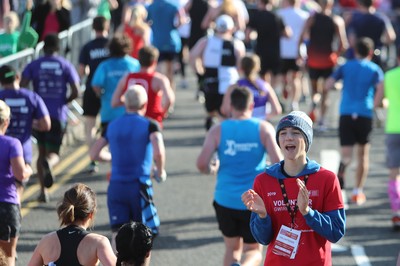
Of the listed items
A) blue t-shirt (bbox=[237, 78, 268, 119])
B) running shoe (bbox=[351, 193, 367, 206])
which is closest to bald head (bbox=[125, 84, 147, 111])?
blue t-shirt (bbox=[237, 78, 268, 119])

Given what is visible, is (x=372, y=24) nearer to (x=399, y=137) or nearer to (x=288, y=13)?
(x=288, y=13)

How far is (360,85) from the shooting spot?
→ 46.5ft

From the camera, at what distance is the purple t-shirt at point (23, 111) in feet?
38.5

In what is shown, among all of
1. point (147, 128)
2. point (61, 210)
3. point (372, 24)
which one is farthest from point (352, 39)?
point (61, 210)

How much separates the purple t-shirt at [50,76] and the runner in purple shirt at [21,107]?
1841 mm

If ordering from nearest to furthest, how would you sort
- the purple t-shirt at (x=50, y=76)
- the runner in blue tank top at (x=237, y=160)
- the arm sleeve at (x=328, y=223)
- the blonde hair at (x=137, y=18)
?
Result: the arm sleeve at (x=328, y=223) → the runner in blue tank top at (x=237, y=160) → the purple t-shirt at (x=50, y=76) → the blonde hair at (x=137, y=18)

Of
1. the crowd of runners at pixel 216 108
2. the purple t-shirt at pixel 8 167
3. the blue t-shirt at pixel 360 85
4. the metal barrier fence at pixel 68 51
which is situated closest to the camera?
the crowd of runners at pixel 216 108

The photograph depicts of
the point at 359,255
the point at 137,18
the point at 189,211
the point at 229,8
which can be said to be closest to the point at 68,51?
the point at 137,18

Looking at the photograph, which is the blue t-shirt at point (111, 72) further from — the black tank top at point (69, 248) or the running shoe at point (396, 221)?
the black tank top at point (69, 248)

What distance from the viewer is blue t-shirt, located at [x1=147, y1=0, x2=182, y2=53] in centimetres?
1997

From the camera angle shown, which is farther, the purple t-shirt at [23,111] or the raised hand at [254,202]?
the purple t-shirt at [23,111]

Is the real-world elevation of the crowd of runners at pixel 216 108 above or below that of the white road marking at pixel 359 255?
above

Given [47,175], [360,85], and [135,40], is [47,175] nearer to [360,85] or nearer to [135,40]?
[360,85]

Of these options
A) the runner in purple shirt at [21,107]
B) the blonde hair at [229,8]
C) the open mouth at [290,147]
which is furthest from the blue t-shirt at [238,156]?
the blonde hair at [229,8]
